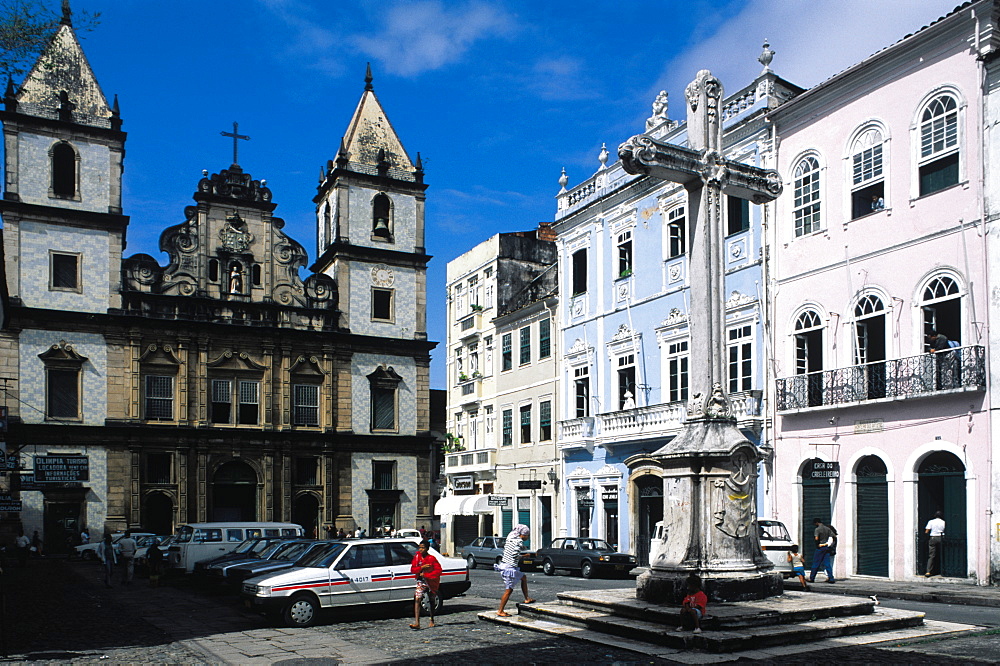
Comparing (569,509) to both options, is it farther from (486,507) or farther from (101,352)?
(101,352)

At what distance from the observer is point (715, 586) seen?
13555 mm

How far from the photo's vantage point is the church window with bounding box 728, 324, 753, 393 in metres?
29.3

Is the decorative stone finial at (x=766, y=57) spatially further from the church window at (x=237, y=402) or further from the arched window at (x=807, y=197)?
the church window at (x=237, y=402)

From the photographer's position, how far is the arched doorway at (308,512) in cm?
4494

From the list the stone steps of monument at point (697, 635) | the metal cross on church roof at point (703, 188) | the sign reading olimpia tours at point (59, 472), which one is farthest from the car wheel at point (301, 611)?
the sign reading olimpia tours at point (59, 472)

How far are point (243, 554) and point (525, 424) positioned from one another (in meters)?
18.2

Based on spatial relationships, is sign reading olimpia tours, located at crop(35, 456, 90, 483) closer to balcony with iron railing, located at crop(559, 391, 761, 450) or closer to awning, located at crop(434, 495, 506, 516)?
balcony with iron railing, located at crop(559, 391, 761, 450)

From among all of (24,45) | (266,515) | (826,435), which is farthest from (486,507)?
(24,45)

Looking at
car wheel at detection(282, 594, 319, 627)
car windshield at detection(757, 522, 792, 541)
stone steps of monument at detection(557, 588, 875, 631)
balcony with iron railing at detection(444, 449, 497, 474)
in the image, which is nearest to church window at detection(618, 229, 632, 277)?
balcony with iron railing at detection(444, 449, 497, 474)

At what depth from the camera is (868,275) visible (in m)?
25.6

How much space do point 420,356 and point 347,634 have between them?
108 feet

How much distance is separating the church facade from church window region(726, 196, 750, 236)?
21.0 m

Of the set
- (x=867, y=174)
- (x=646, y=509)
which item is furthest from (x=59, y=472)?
(x=867, y=174)

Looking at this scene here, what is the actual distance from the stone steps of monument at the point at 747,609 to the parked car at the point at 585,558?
1485 centimetres
